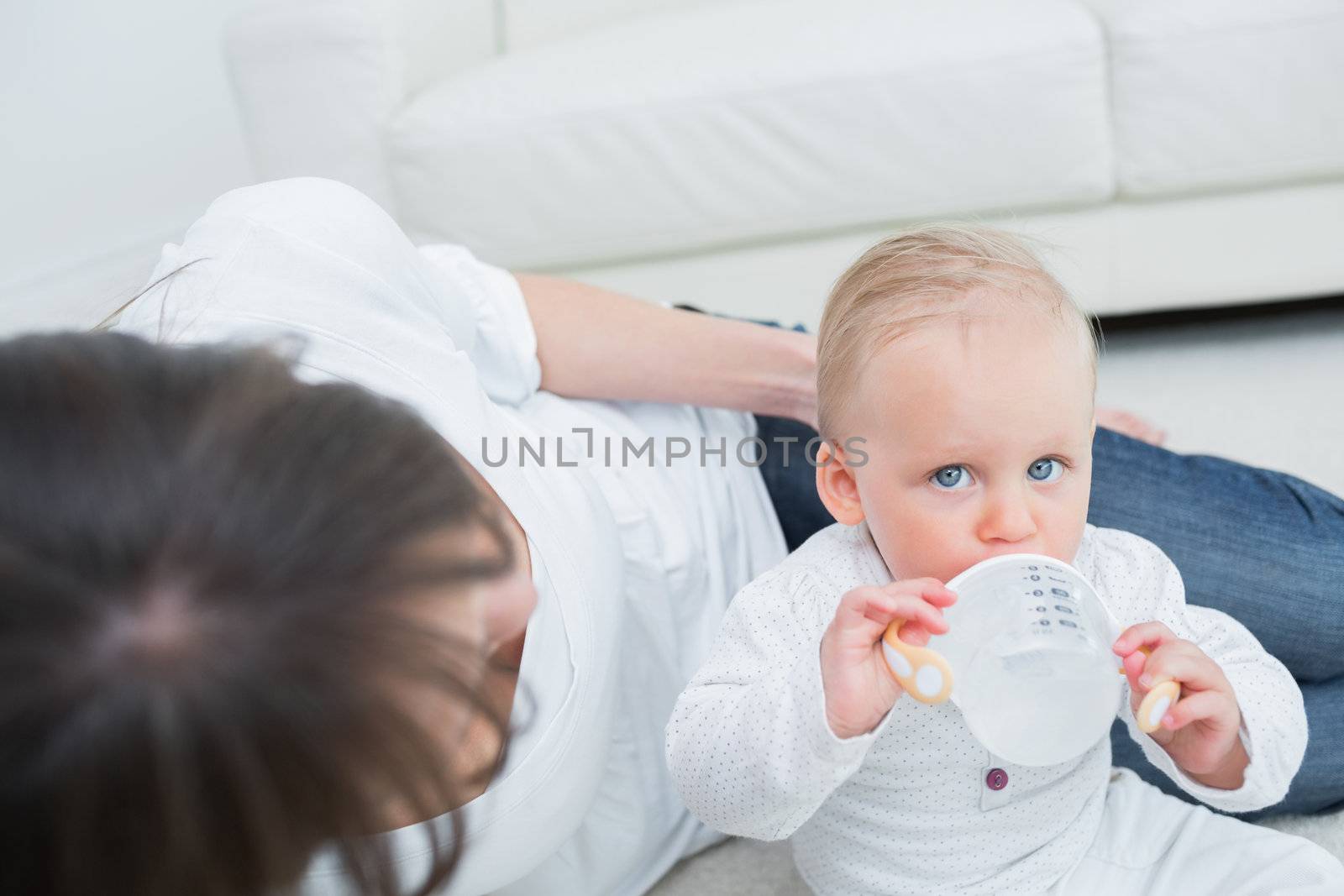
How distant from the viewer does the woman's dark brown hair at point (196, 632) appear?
406 mm

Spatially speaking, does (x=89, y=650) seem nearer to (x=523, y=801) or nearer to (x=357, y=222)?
(x=523, y=801)

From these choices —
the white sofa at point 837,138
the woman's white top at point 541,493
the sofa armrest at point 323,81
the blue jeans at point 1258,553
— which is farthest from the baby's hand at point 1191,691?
the sofa armrest at point 323,81

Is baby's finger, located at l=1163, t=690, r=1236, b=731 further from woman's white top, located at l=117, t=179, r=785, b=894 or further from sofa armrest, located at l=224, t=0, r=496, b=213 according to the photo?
sofa armrest, located at l=224, t=0, r=496, b=213

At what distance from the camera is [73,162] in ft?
9.02

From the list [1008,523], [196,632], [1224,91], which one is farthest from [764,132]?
[196,632]

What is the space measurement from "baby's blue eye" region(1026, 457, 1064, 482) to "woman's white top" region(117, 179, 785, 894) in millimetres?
298

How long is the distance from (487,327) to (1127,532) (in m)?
0.56

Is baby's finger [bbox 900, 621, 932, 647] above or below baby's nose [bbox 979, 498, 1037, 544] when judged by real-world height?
below

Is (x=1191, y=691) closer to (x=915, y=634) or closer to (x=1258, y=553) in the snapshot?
(x=915, y=634)

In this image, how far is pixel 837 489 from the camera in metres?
0.78

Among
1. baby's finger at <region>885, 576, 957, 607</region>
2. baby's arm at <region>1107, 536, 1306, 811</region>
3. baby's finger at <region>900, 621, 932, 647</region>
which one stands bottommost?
baby's arm at <region>1107, 536, 1306, 811</region>

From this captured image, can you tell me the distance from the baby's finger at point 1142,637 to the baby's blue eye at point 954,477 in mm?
130

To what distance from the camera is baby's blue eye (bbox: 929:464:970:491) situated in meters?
0.72

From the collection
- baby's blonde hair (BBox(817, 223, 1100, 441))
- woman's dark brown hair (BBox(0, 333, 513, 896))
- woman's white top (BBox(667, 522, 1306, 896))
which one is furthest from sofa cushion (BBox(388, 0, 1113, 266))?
woman's dark brown hair (BBox(0, 333, 513, 896))
